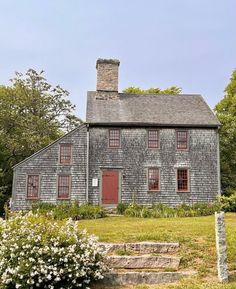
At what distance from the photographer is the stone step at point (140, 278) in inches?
263

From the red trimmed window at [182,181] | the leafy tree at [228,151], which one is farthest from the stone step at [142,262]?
the leafy tree at [228,151]

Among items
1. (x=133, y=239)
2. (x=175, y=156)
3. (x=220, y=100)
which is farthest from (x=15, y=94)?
(x=133, y=239)

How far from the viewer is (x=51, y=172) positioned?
20188 millimetres

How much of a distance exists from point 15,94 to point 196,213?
19.8 metres

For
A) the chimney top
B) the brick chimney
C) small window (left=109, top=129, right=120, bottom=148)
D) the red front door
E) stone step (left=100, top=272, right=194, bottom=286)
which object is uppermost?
the chimney top

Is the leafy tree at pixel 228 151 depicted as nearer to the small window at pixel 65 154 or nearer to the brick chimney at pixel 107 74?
the brick chimney at pixel 107 74

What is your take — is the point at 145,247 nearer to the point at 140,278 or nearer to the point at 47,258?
the point at 140,278

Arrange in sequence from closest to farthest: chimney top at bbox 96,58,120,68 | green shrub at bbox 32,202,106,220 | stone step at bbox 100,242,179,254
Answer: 1. stone step at bbox 100,242,179,254
2. green shrub at bbox 32,202,106,220
3. chimney top at bbox 96,58,120,68

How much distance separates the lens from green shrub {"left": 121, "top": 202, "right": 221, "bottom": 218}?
58.1 feet

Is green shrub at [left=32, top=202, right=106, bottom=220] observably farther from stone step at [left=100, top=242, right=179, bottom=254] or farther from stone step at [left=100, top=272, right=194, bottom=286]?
stone step at [left=100, top=272, right=194, bottom=286]

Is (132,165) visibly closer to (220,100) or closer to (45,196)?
(45,196)

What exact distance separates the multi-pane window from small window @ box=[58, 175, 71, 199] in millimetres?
5264

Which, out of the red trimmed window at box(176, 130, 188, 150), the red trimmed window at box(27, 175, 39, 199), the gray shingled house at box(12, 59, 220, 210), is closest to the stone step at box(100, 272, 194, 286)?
the gray shingled house at box(12, 59, 220, 210)

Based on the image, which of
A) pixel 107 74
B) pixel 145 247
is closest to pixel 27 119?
pixel 107 74
